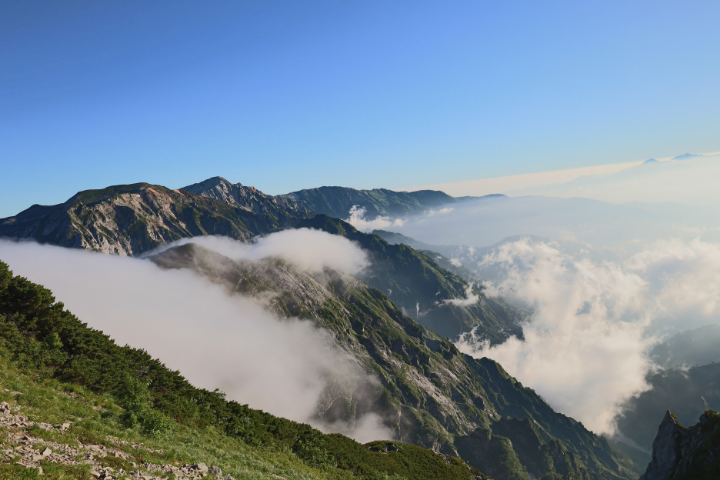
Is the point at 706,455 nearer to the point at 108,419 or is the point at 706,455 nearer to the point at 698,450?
the point at 698,450

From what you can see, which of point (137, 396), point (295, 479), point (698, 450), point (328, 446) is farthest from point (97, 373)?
point (698, 450)

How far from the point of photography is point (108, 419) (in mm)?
31984

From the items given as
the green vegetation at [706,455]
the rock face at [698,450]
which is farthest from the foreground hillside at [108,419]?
the rock face at [698,450]

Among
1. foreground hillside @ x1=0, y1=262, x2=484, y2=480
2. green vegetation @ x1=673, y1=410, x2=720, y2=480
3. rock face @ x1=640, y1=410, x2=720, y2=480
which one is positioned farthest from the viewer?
rock face @ x1=640, y1=410, x2=720, y2=480

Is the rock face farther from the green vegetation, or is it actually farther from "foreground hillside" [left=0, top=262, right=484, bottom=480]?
"foreground hillside" [left=0, top=262, right=484, bottom=480]

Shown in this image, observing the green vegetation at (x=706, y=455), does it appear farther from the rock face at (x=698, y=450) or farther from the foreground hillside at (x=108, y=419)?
the foreground hillside at (x=108, y=419)

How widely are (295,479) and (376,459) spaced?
7041cm

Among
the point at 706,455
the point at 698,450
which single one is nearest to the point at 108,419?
the point at 706,455

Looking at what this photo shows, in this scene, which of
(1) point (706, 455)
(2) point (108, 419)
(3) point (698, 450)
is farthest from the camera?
(3) point (698, 450)

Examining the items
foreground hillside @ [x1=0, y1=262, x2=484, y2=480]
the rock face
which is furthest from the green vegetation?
foreground hillside @ [x1=0, y1=262, x2=484, y2=480]

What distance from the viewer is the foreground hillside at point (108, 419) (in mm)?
21141

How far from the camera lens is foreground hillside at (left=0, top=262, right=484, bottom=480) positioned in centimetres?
2114

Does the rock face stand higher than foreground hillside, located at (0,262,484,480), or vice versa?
foreground hillside, located at (0,262,484,480)

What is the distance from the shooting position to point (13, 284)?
52.1m
